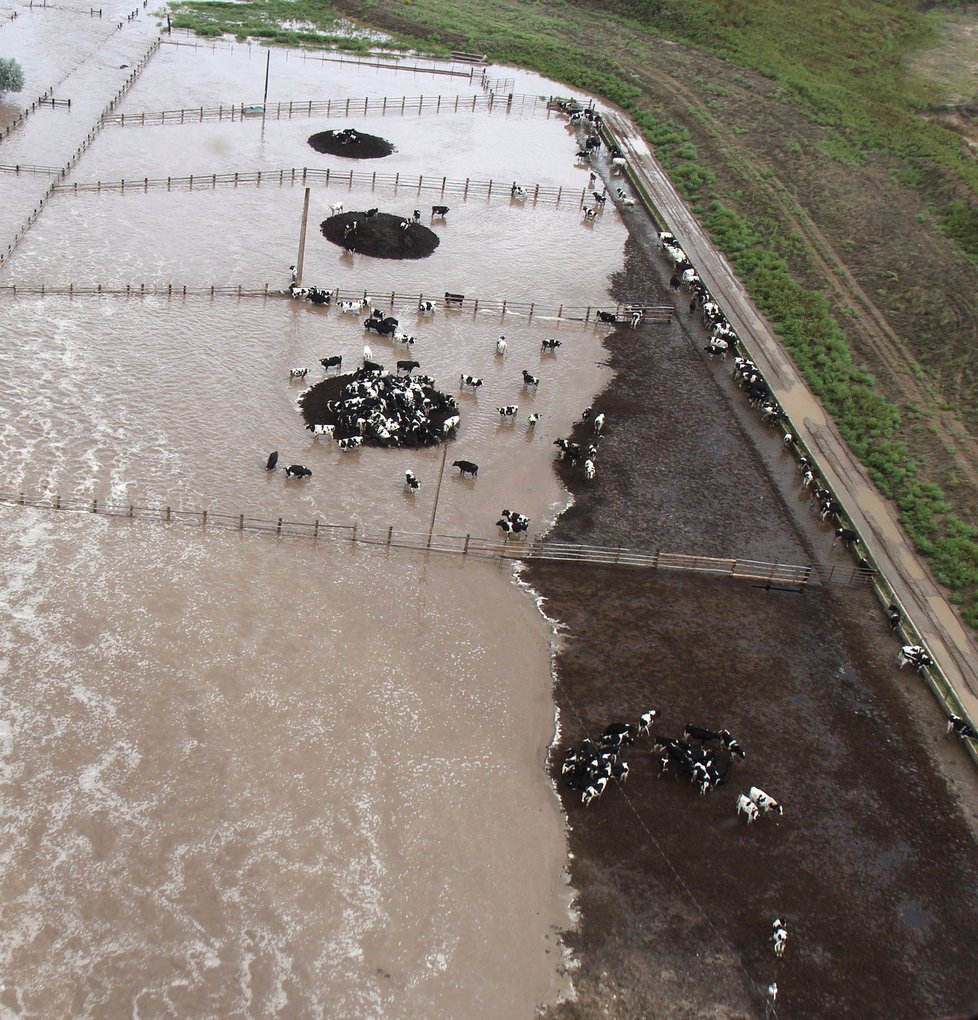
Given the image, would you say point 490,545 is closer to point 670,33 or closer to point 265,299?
point 265,299

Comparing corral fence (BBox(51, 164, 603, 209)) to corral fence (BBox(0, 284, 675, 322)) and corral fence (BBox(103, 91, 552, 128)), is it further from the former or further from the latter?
corral fence (BBox(0, 284, 675, 322))

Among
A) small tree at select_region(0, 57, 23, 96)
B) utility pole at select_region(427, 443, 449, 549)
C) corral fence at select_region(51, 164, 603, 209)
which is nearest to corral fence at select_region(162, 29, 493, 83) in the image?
small tree at select_region(0, 57, 23, 96)

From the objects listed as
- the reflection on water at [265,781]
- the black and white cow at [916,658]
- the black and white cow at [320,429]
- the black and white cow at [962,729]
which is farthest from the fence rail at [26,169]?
the black and white cow at [962,729]

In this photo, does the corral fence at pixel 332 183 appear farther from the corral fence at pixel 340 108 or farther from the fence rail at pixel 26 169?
the corral fence at pixel 340 108

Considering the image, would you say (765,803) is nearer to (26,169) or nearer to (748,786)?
(748,786)

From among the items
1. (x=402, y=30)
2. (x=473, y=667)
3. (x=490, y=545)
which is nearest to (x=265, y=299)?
(x=490, y=545)

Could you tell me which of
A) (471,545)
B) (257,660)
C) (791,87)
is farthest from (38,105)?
(791,87)
